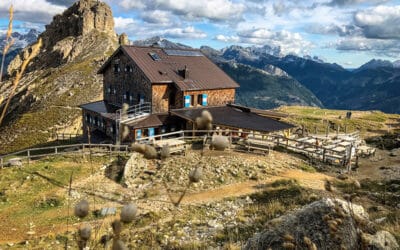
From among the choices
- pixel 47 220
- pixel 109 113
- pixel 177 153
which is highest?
pixel 109 113

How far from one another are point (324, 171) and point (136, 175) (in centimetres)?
1606

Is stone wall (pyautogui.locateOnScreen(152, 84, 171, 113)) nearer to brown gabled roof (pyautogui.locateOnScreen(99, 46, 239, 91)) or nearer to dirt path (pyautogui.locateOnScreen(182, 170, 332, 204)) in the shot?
brown gabled roof (pyautogui.locateOnScreen(99, 46, 239, 91))

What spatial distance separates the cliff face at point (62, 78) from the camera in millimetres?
85863

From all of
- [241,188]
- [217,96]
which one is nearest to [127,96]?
[217,96]

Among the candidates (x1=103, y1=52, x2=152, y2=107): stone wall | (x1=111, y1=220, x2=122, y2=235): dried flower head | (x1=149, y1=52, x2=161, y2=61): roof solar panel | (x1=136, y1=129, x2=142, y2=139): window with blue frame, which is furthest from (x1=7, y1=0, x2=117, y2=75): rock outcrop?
(x1=111, y1=220, x2=122, y2=235): dried flower head

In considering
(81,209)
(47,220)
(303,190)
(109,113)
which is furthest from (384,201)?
(109,113)

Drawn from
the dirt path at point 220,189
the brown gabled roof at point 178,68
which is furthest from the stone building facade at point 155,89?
the dirt path at point 220,189

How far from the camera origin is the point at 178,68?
4425 centimetres

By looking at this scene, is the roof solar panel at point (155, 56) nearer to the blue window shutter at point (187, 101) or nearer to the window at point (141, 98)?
the window at point (141, 98)

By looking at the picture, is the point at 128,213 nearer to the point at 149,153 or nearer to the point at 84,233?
the point at 84,233

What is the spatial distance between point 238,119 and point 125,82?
1636 cm

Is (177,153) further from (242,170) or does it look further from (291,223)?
(291,223)

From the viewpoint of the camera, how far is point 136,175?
1049 inches

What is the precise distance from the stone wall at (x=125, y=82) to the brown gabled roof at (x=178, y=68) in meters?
0.89
